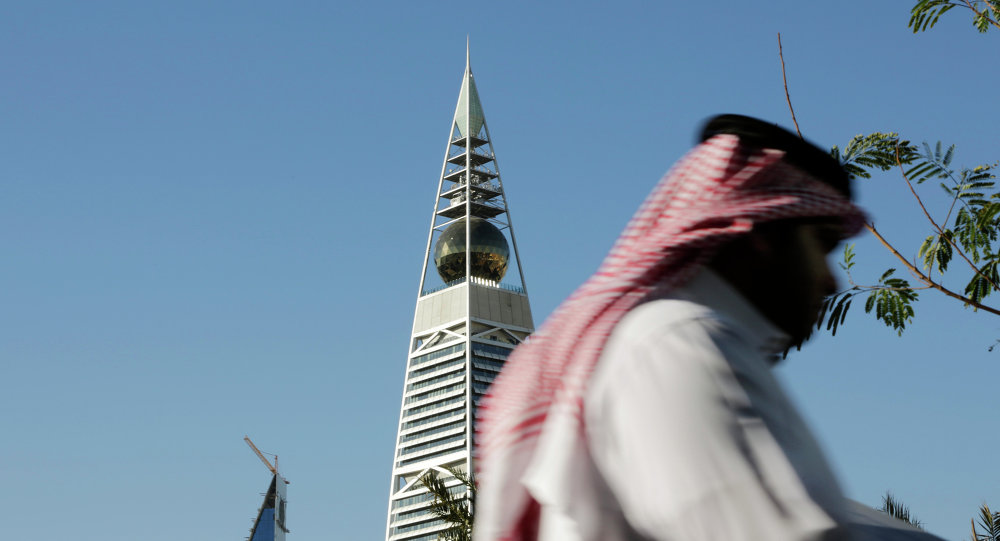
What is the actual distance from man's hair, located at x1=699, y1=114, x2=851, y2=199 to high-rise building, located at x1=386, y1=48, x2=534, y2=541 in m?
92.6

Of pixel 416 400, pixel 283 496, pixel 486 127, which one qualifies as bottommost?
pixel 283 496

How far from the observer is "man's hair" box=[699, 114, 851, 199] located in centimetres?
154

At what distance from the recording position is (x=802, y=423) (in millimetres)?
1117

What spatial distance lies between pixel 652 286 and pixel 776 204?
0.67 ft

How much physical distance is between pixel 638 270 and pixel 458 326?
9888 cm

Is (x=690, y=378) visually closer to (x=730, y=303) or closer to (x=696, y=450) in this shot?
(x=696, y=450)

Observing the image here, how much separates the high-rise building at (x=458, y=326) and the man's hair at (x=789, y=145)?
304ft

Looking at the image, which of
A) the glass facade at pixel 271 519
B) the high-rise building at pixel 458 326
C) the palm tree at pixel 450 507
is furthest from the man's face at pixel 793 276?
the glass facade at pixel 271 519

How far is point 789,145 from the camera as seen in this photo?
1.55 meters

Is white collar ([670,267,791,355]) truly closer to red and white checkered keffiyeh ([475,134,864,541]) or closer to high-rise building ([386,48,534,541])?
red and white checkered keffiyeh ([475,134,864,541])

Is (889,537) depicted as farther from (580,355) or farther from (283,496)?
(283,496)

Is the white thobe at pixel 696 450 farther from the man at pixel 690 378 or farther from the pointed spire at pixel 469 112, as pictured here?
the pointed spire at pixel 469 112

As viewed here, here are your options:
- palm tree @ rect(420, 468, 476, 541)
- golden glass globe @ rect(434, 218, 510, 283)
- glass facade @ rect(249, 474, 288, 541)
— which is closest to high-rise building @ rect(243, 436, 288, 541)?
glass facade @ rect(249, 474, 288, 541)

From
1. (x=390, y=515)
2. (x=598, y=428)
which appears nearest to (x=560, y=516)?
(x=598, y=428)
